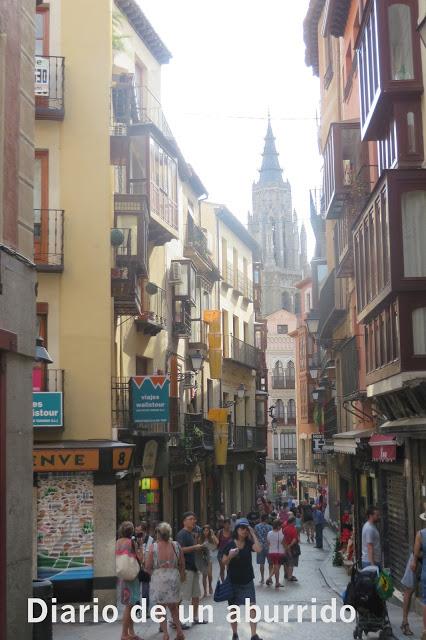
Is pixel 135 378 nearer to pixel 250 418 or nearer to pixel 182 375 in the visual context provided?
pixel 182 375

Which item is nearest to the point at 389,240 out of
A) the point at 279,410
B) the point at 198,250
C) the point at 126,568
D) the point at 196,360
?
the point at 126,568

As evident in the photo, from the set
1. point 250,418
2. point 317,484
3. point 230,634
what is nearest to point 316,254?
point 250,418

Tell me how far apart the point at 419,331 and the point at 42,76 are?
9438 mm

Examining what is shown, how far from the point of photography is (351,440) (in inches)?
1020

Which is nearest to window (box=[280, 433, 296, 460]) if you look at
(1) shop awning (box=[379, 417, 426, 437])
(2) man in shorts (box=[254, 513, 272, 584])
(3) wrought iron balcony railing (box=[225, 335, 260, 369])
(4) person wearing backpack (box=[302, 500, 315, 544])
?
(3) wrought iron balcony railing (box=[225, 335, 260, 369])

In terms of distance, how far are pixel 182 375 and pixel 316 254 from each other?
21.2 metres

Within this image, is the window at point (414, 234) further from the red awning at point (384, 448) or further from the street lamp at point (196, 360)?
the street lamp at point (196, 360)

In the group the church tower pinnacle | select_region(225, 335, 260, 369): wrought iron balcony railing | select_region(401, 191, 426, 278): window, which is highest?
the church tower pinnacle

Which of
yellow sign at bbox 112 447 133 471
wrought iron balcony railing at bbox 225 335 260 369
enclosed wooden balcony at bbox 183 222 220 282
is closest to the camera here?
yellow sign at bbox 112 447 133 471

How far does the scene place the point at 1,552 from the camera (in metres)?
11.0

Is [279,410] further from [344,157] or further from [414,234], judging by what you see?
[414,234]

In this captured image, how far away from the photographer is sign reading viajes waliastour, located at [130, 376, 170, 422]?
881 inches

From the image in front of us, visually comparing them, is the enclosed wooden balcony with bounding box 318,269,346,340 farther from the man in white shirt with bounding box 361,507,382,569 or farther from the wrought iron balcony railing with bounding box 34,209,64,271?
the man in white shirt with bounding box 361,507,382,569

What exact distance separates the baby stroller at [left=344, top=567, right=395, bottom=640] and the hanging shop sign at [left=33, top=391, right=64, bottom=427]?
8459mm
